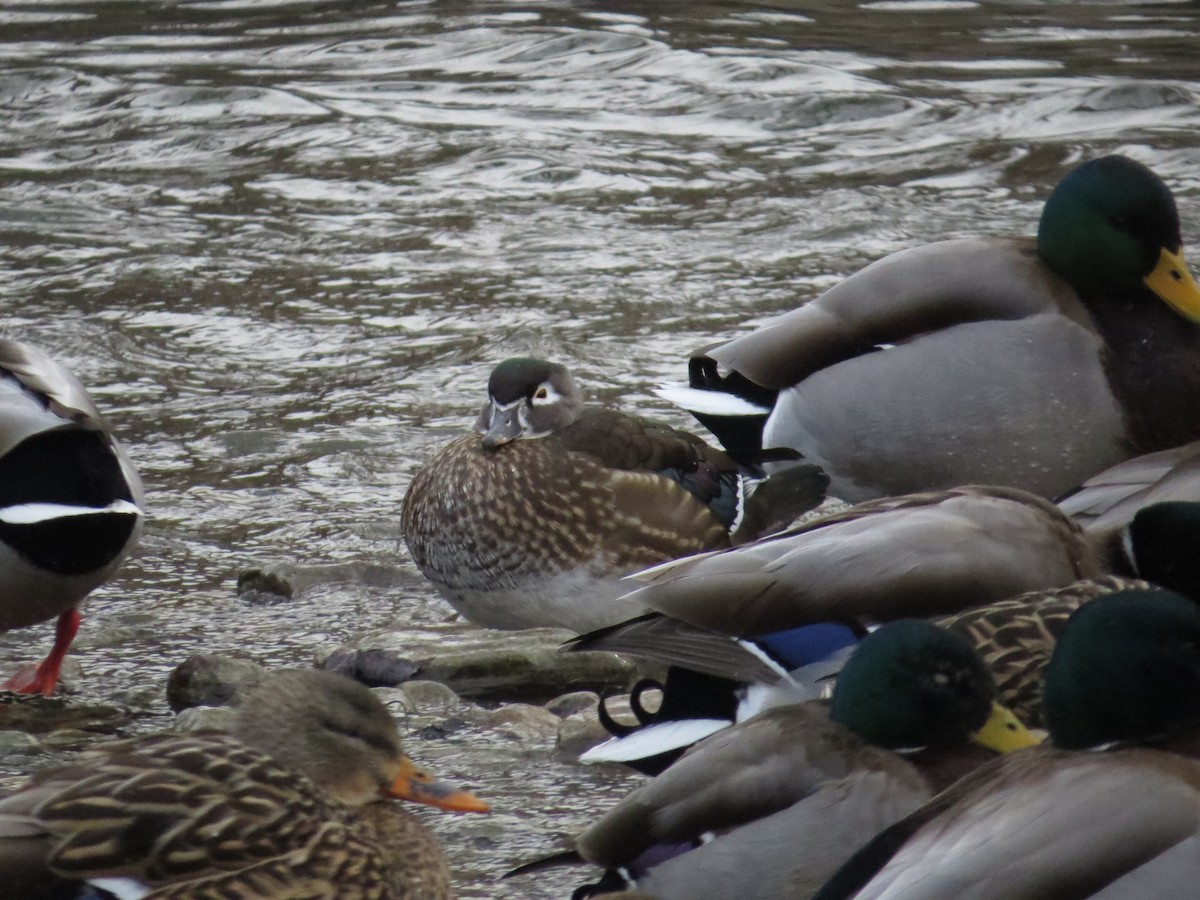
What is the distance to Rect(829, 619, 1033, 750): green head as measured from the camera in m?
3.41

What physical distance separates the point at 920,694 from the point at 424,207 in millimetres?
6986

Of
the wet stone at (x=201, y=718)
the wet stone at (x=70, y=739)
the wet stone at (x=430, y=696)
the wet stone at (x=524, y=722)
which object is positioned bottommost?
the wet stone at (x=430, y=696)

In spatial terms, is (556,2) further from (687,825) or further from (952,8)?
(687,825)

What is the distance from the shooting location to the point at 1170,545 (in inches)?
163

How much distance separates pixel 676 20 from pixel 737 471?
8.46m

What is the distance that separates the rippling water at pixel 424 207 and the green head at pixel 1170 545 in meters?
1.17

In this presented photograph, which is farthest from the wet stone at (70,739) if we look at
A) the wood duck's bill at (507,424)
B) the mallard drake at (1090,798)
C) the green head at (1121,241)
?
the green head at (1121,241)

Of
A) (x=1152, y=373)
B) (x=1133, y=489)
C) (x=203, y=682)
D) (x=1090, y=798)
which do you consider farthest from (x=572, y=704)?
(x=1090, y=798)

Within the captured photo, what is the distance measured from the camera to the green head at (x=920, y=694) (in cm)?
341

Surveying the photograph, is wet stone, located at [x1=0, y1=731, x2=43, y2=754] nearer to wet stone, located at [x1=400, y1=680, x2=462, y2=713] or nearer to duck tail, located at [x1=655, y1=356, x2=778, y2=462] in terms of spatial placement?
wet stone, located at [x1=400, y1=680, x2=462, y2=713]

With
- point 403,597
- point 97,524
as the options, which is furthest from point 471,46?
point 97,524

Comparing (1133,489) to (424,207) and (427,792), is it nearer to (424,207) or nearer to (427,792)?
(427,792)

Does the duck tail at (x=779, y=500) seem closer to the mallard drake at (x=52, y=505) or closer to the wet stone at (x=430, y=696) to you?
the wet stone at (x=430, y=696)

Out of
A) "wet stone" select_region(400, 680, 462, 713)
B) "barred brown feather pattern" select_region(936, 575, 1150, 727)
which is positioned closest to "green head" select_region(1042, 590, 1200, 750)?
"barred brown feather pattern" select_region(936, 575, 1150, 727)
